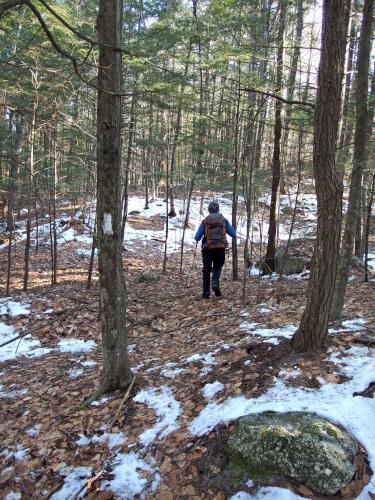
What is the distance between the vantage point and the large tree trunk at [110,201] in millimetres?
4250

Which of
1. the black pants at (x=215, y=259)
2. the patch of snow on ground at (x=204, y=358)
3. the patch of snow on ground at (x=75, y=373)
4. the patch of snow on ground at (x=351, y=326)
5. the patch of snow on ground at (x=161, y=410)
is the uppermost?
the black pants at (x=215, y=259)

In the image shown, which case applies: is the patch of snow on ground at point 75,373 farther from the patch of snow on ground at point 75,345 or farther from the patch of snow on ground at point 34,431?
the patch of snow on ground at point 34,431

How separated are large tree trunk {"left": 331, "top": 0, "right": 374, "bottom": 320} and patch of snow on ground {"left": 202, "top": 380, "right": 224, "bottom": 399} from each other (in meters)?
2.40

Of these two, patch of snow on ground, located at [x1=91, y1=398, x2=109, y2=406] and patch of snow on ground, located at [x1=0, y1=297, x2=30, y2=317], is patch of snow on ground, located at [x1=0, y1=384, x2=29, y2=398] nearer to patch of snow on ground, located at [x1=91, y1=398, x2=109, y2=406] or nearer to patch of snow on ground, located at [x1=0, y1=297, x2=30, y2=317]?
patch of snow on ground, located at [x1=91, y1=398, x2=109, y2=406]

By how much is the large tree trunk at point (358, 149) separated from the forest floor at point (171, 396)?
0.65m

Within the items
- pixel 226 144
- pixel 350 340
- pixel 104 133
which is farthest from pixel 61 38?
pixel 350 340

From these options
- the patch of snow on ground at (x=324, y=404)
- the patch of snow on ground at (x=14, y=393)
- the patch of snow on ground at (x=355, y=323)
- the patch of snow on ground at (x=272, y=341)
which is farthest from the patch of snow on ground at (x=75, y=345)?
the patch of snow on ground at (x=355, y=323)

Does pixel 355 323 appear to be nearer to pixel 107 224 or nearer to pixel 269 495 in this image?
pixel 269 495

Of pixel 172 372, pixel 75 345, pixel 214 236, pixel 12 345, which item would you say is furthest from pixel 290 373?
pixel 12 345

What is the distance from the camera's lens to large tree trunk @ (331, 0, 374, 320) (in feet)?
17.6

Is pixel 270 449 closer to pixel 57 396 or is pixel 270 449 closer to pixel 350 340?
pixel 350 340

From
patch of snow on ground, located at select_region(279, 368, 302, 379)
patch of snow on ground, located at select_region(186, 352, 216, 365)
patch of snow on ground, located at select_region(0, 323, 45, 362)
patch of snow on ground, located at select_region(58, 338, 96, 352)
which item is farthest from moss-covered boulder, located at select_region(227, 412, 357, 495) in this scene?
patch of snow on ground, located at select_region(0, 323, 45, 362)

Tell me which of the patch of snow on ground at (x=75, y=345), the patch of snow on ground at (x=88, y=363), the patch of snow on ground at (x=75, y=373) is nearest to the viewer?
the patch of snow on ground at (x=75, y=373)

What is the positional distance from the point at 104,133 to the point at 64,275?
10227 mm
